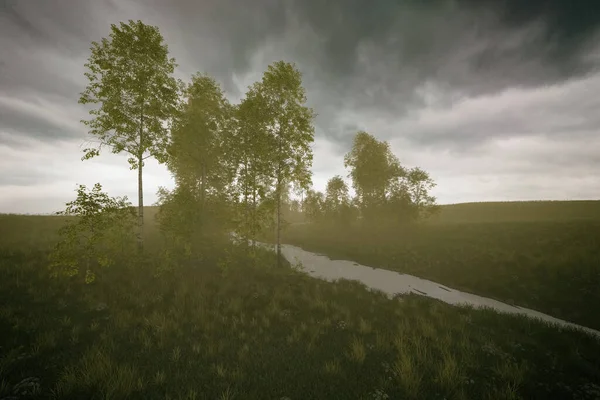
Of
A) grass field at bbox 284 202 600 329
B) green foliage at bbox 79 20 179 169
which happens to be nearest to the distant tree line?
green foliage at bbox 79 20 179 169

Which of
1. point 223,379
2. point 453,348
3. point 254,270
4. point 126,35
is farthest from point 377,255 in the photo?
point 126,35

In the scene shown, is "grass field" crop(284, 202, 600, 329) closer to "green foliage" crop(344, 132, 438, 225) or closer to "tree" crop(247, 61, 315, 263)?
"green foliage" crop(344, 132, 438, 225)

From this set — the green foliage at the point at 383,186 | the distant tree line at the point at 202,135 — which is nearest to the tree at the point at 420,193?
the green foliage at the point at 383,186

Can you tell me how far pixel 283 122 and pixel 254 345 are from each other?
45.3 ft

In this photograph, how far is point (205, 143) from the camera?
1983 cm

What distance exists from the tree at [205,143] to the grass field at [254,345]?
9290mm

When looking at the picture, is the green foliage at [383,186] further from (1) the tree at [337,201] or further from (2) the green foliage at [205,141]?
(2) the green foliage at [205,141]

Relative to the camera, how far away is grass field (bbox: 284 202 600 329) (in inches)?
577

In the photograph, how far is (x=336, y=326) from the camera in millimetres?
9328

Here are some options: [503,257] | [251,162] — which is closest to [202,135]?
[251,162]

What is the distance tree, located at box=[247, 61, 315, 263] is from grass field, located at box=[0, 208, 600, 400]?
300 inches

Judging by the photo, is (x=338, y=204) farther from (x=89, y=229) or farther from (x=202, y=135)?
(x=89, y=229)

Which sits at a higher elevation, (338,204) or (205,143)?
(205,143)

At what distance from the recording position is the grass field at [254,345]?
541cm
